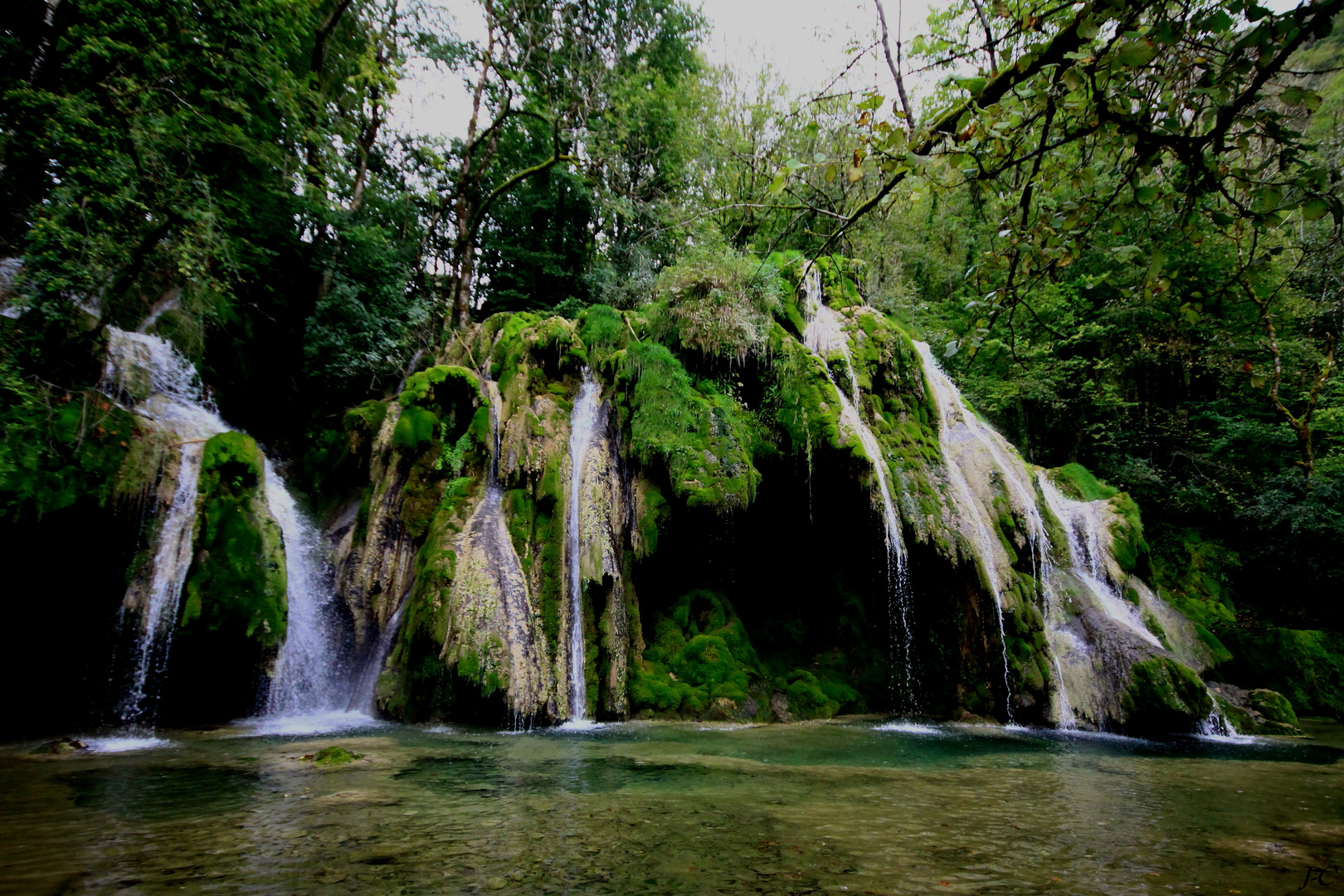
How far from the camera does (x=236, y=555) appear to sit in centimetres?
917

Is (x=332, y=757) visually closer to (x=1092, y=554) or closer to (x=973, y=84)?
(x=973, y=84)

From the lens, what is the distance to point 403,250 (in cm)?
1830

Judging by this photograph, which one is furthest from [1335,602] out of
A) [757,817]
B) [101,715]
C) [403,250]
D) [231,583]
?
[403,250]

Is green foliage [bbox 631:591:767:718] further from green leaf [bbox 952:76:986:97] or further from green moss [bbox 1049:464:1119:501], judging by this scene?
green leaf [bbox 952:76:986:97]

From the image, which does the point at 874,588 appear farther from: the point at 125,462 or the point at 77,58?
the point at 77,58

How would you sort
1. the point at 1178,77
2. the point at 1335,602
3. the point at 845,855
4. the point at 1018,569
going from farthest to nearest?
1. the point at 1335,602
2. the point at 1018,569
3. the point at 845,855
4. the point at 1178,77

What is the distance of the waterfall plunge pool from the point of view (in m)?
3.45

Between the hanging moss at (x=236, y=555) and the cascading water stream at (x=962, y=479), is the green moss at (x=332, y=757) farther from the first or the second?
the cascading water stream at (x=962, y=479)

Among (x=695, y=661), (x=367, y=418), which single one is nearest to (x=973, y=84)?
(x=695, y=661)

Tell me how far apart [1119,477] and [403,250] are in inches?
849

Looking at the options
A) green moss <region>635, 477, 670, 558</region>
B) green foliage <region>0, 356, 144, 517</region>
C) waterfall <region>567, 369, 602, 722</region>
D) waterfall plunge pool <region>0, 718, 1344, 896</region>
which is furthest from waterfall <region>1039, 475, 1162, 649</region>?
green foliage <region>0, 356, 144, 517</region>

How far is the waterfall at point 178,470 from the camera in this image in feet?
27.6

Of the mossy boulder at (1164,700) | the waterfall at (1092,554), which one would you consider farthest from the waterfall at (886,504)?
the waterfall at (1092,554)

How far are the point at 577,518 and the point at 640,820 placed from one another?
21.6 feet
